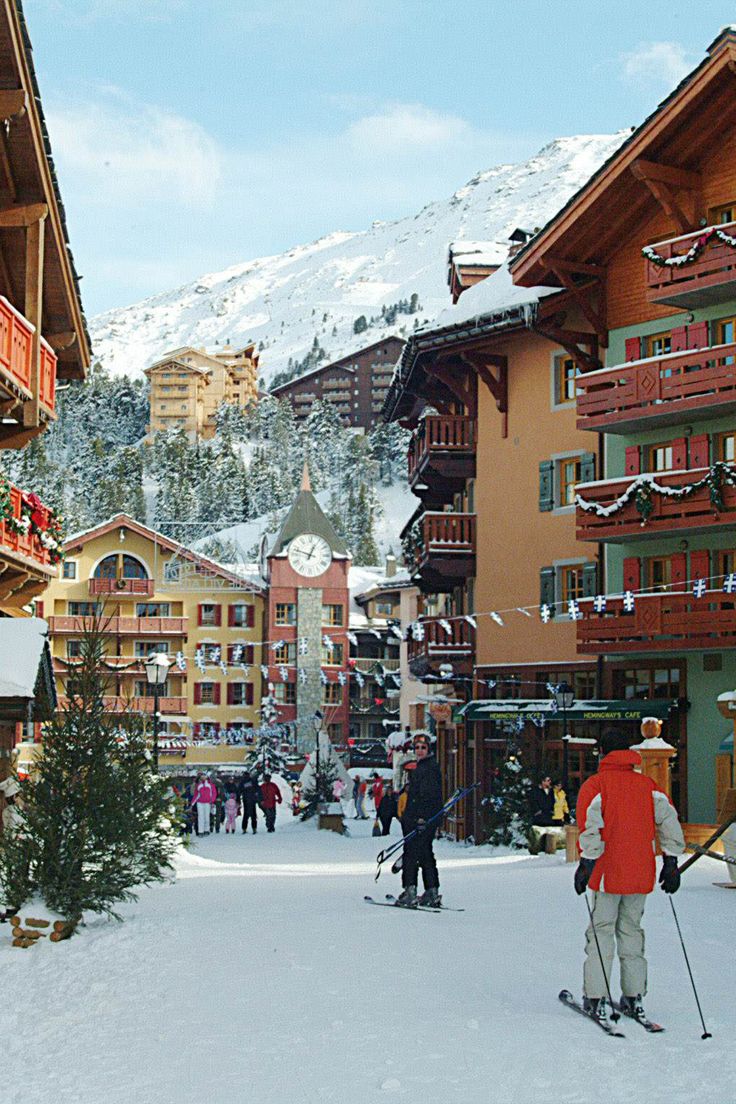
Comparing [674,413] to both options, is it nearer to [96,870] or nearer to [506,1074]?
[96,870]

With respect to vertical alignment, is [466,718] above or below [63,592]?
below

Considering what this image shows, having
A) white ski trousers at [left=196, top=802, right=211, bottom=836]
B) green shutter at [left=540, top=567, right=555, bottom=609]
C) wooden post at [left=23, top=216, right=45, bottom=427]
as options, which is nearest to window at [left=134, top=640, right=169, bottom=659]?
white ski trousers at [left=196, top=802, right=211, bottom=836]

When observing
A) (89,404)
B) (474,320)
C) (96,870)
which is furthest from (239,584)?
(89,404)

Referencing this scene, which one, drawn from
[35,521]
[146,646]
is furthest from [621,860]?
[146,646]

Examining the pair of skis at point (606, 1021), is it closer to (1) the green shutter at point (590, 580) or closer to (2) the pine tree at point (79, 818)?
(2) the pine tree at point (79, 818)

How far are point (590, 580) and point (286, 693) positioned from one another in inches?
1936

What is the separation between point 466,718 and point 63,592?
154 feet

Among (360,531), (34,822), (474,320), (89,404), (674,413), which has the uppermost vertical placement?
(89,404)

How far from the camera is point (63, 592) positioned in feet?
257

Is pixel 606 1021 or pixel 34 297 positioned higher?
pixel 34 297

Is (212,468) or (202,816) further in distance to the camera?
(212,468)

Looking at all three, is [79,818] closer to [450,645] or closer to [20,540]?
[20,540]

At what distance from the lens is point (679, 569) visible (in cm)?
3089

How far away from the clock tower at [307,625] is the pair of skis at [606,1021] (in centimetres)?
7054
